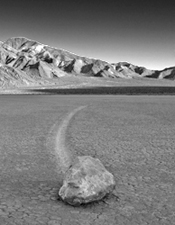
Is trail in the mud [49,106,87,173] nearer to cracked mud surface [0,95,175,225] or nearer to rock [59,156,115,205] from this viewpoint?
cracked mud surface [0,95,175,225]

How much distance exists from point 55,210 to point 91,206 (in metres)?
0.49

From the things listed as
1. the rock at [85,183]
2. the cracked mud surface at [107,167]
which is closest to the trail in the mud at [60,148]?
the cracked mud surface at [107,167]

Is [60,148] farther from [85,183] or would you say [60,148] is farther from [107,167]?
[85,183]

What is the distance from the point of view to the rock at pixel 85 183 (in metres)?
4.20

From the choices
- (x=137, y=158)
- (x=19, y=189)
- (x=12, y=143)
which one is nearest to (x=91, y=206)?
(x=19, y=189)

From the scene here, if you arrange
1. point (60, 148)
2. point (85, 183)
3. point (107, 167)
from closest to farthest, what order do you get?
point (85, 183) → point (107, 167) → point (60, 148)

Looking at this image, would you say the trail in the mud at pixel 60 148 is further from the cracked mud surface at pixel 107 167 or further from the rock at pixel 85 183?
the rock at pixel 85 183

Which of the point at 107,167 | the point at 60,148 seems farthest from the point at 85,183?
the point at 60,148

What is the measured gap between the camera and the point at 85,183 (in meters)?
4.25

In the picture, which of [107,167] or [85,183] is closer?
[85,183]

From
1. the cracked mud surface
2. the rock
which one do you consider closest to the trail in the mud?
the cracked mud surface

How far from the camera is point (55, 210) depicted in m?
4.10

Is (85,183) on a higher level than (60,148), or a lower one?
higher

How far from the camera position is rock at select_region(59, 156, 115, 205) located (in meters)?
4.20
